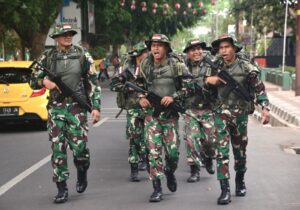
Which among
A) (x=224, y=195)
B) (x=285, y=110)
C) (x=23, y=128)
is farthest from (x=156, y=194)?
(x=285, y=110)

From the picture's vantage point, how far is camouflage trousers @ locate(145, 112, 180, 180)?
247 inches

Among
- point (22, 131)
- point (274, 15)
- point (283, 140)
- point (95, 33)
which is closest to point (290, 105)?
point (283, 140)

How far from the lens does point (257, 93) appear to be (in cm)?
625

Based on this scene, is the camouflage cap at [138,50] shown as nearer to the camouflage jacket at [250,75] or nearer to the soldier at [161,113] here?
the soldier at [161,113]

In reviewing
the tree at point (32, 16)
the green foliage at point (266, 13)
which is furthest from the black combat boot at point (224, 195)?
the green foliage at point (266, 13)

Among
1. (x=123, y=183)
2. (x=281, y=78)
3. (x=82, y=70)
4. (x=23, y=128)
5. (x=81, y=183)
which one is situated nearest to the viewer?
(x=82, y=70)

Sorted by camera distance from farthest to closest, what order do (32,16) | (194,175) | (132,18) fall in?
1. (132,18)
2. (32,16)
3. (194,175)

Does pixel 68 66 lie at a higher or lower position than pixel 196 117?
higher

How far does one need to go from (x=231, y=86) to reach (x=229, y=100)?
17 centimetres

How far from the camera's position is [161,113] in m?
6.29

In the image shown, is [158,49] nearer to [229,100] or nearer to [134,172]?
[229,100]

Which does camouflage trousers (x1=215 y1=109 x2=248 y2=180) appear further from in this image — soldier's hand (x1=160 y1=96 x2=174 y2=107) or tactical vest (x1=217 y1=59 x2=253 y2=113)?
soldier's hand (x1=160 y1=96 x2=174 y2=107)

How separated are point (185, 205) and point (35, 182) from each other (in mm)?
2129

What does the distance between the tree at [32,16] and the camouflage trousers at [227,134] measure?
633 inches
